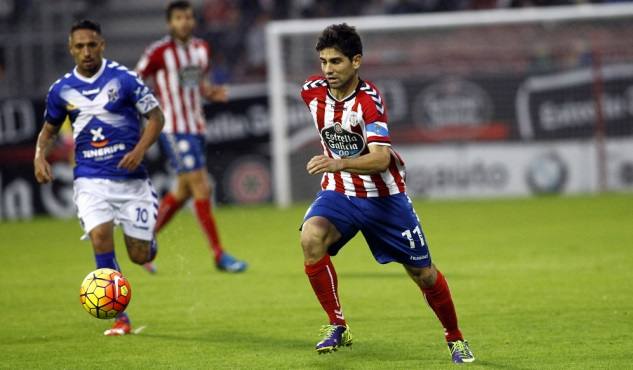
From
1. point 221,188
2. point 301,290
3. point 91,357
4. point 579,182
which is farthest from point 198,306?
point 579,182

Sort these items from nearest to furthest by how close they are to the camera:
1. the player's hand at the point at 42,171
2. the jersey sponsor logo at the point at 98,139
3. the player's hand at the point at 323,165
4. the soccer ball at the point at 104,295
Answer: the player's hand at the point at 323,165 < the soccer ball at the point at 104,295 < the player's hand at the point at 42,171 < the jersey sponsor logo at the point at 98,139

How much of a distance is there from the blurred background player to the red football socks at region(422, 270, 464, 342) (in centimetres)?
232

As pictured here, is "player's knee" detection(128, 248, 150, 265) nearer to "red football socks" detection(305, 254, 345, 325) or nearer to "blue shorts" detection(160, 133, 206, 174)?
"red football socks" detection(305, 254, 345, 325)

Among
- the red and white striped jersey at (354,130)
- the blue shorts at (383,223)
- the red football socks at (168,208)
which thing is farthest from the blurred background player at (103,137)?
the red football socks at (168,208)

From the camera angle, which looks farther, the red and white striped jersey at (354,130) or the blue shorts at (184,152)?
the blue shorts at (184,152)

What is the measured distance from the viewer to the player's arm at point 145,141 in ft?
25.5

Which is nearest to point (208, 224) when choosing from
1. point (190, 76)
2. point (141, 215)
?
point (190, 76)

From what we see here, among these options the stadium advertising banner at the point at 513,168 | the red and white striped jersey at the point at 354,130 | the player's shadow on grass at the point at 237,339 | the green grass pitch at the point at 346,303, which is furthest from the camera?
the stadium advertising banner at the point at 513,168

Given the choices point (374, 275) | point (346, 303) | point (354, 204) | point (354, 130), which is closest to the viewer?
point (354, 130)

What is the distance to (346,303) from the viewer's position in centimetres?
884

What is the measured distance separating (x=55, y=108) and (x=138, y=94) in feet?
1.86

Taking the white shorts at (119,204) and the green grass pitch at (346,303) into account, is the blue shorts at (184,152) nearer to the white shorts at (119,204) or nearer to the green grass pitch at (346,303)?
the green grass pitch at (346,303)

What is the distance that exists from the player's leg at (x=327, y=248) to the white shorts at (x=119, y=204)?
183cm

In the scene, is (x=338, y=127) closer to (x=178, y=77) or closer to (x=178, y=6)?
(x=178, y=6)
